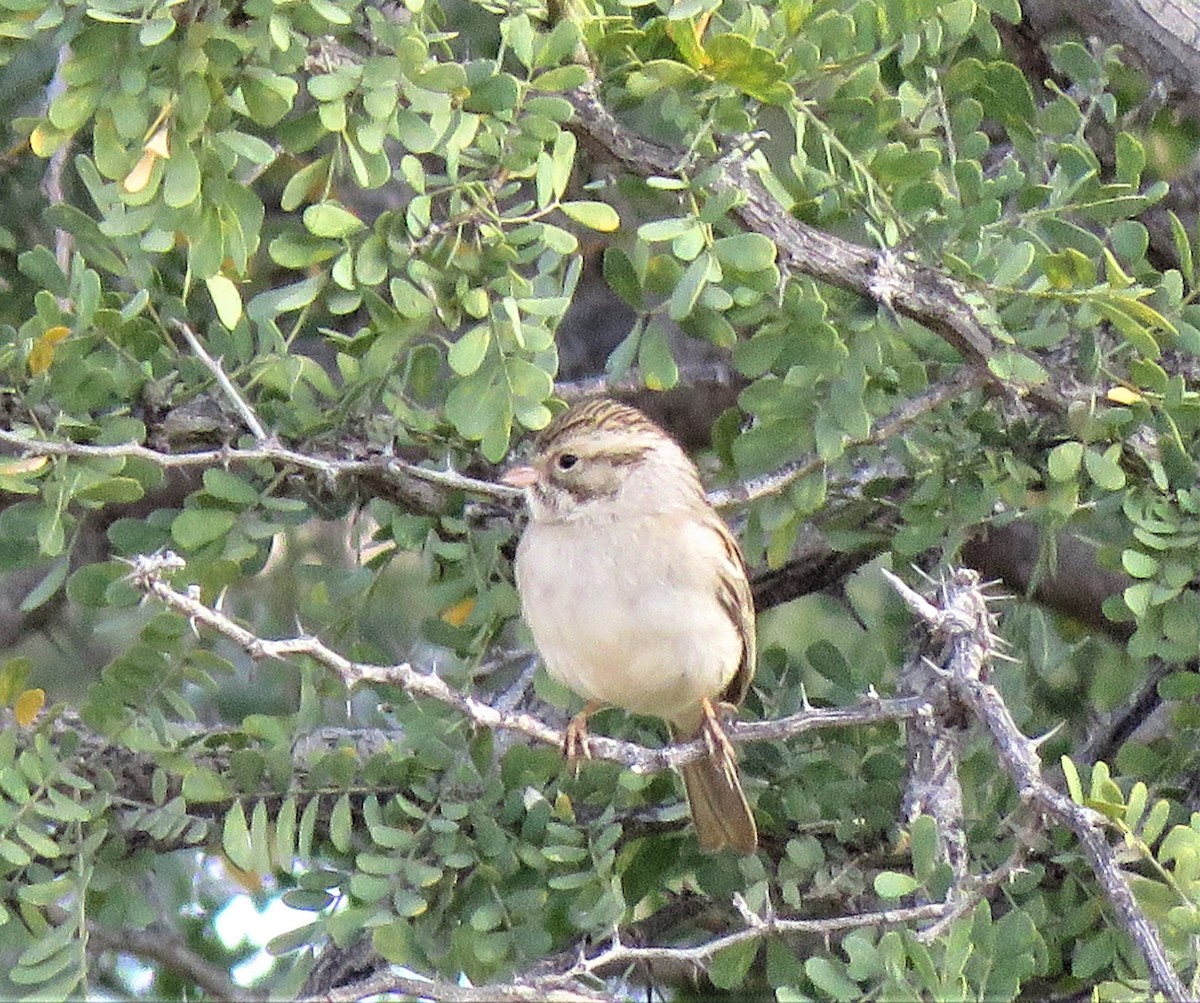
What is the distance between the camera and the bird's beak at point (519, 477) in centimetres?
437

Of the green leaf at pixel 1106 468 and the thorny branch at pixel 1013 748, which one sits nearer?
the thorny branch at pixel 1013 748

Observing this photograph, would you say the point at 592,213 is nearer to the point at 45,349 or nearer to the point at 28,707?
the point at 45,349

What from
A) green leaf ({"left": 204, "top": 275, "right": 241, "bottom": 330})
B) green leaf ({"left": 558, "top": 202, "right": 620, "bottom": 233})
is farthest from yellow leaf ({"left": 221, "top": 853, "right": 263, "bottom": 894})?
green leaf ({"left": 558, "top": 202, "right": 620, "bottom": 233})

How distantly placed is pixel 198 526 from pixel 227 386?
0.32m

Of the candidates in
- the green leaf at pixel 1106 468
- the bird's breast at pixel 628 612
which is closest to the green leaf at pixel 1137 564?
the green leaf at pixel 1106 468

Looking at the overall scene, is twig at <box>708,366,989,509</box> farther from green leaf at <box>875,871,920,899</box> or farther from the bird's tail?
green leaf at <box>875,871,920,899</box>

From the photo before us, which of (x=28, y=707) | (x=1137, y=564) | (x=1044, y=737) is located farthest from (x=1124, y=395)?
(x=28, y=707)

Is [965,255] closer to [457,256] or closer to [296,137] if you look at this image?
[457,256]

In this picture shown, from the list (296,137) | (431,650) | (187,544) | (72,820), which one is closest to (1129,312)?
(296,137)

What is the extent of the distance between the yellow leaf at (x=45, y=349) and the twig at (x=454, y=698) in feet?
1.83

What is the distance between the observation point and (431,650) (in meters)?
6.14

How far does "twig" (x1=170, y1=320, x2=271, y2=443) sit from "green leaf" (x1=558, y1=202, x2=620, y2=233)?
78cm

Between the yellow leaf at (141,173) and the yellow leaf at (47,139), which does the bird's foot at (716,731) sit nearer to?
the yellow leaf at (141,173)

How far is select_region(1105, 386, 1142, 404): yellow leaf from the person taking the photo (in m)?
3.90
